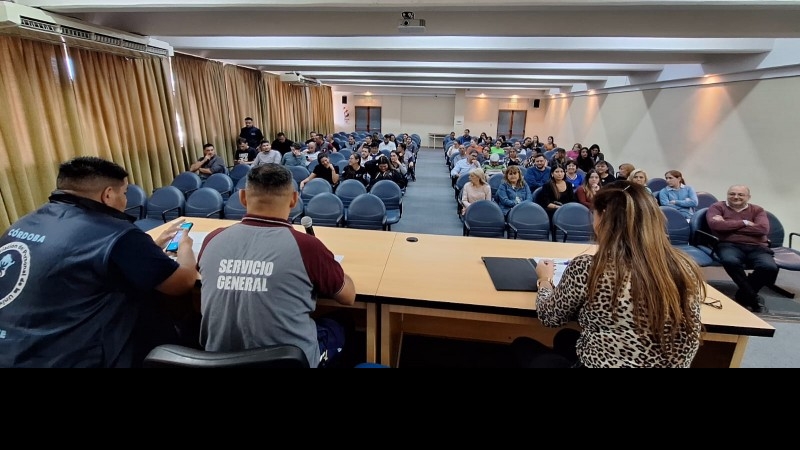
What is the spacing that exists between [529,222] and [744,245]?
6.68 ft

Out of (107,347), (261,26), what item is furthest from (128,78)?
(107,347)

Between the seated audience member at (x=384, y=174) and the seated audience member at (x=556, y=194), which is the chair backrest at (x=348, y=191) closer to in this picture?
the seated audience member at (x=384, y=174)

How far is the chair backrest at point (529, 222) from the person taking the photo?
4156 mm

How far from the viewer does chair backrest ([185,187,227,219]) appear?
14.3 feet

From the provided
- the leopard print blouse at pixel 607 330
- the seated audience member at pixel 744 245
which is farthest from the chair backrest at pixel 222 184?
the seated audience member at pixel 744 245

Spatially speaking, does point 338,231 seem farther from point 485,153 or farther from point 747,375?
point 485,153

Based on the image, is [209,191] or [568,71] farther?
[568,71]

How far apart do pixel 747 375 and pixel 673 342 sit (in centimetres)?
103

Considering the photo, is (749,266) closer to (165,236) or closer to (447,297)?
(447,297)

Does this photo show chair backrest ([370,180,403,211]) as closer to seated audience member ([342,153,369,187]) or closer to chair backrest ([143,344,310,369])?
seated audience member ([342,153,369,187])

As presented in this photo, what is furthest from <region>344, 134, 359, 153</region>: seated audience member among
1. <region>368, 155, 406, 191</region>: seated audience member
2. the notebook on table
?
the notebook on table

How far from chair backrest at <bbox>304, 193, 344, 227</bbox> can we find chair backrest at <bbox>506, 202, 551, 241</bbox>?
1885mm

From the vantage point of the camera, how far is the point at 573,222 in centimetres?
421

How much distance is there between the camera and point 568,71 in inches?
339
